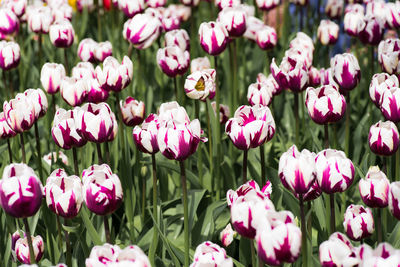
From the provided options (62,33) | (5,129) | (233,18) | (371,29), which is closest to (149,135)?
(5,129)

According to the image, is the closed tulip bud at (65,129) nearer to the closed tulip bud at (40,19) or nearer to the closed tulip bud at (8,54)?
the closed tulip bud at (8,54)

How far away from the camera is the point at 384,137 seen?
2.18 metres

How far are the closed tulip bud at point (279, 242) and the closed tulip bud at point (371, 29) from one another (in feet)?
6.20

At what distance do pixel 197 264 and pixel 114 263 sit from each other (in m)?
0.23

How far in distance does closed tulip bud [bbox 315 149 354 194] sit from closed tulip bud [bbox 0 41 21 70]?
164 centimetres

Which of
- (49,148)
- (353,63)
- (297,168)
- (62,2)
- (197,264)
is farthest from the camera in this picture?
(62,2)

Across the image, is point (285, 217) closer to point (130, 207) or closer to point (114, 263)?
point (114, 263)

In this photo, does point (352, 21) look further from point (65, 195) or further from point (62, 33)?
point (65, 195)

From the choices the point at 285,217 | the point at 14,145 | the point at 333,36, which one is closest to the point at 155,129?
the point at 285,217

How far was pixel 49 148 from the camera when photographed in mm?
3486

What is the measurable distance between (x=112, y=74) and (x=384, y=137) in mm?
988

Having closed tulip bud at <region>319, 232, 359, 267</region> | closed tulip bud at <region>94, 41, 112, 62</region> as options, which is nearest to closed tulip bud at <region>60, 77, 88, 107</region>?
closed tulip bud at <region>94, 41, 112, 62</region>

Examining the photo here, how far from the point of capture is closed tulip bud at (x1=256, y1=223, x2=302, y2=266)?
1441 mm

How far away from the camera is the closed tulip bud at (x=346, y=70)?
255cm
